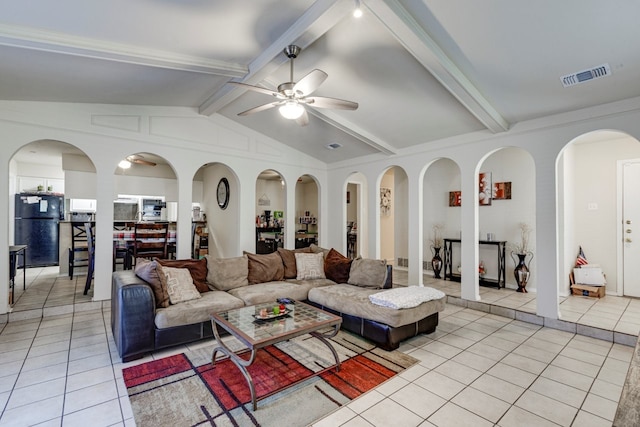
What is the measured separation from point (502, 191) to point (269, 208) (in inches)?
243

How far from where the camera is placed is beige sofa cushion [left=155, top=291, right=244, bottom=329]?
3.01 metres

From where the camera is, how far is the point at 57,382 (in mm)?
2494

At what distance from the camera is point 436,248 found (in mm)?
6227

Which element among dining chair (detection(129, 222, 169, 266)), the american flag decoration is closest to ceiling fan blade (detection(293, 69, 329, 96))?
dining chair (detection(129, 222, 169, 266))

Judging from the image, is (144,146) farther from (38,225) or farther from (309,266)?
(38,225)

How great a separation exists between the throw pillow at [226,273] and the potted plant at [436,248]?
3891 millimetres

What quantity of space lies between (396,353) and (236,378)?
1544 millimetres

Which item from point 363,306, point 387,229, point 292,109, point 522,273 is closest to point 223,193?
point 387,229

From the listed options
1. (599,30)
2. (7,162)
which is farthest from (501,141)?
(7,162)

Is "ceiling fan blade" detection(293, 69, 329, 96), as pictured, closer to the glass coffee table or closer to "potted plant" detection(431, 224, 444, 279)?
the glass coffee table

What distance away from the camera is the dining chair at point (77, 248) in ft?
18.0

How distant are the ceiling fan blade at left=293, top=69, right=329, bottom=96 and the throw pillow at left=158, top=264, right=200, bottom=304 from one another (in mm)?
2359

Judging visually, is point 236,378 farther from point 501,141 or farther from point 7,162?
point 501,141

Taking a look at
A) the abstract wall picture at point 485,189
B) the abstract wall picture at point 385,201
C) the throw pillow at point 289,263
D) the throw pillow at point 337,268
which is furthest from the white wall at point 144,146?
the abstract wall picture at point 485,189
